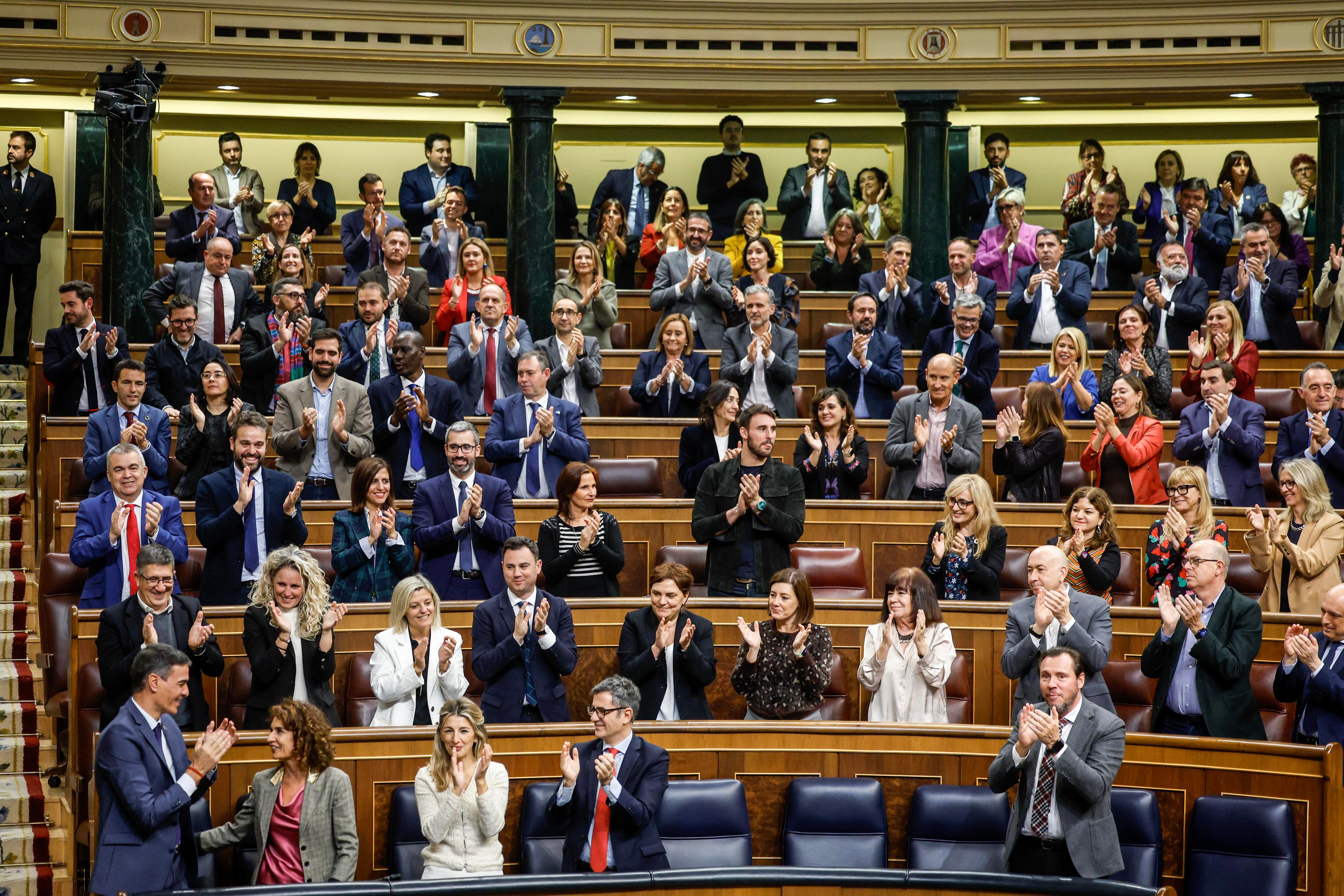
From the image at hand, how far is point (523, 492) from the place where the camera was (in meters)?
6.12

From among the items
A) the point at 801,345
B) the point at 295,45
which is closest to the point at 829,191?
the point at 801,345

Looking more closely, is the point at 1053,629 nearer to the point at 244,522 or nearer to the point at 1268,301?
the point at 244,522

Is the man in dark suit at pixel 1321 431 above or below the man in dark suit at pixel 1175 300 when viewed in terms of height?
below

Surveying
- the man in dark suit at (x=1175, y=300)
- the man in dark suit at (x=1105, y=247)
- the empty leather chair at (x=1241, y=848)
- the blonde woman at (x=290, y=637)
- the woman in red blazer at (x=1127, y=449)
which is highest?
the man in dark suit at (x=1105, y=247)

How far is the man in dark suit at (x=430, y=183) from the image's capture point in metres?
8.46

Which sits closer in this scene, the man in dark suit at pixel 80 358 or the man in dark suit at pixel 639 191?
the man in dark suit at pixel 80 358

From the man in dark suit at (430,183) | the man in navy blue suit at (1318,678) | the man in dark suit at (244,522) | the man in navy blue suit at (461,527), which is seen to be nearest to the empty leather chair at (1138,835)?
the man in navy blue suit at (1318,678)

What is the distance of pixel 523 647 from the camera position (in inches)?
192

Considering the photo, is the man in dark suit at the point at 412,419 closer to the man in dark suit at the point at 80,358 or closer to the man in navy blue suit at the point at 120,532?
the man in navy blue suit at the point at 120,532

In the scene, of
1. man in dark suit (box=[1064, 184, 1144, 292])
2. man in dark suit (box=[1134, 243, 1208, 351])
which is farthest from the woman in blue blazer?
man in dark suit (box=[1064, 184, 1144, 292])

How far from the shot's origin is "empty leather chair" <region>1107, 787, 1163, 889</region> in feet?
14.1

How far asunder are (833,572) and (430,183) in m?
3.86

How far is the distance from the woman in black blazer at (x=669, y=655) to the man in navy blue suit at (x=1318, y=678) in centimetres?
166

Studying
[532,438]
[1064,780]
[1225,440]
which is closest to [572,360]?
[532,438]
